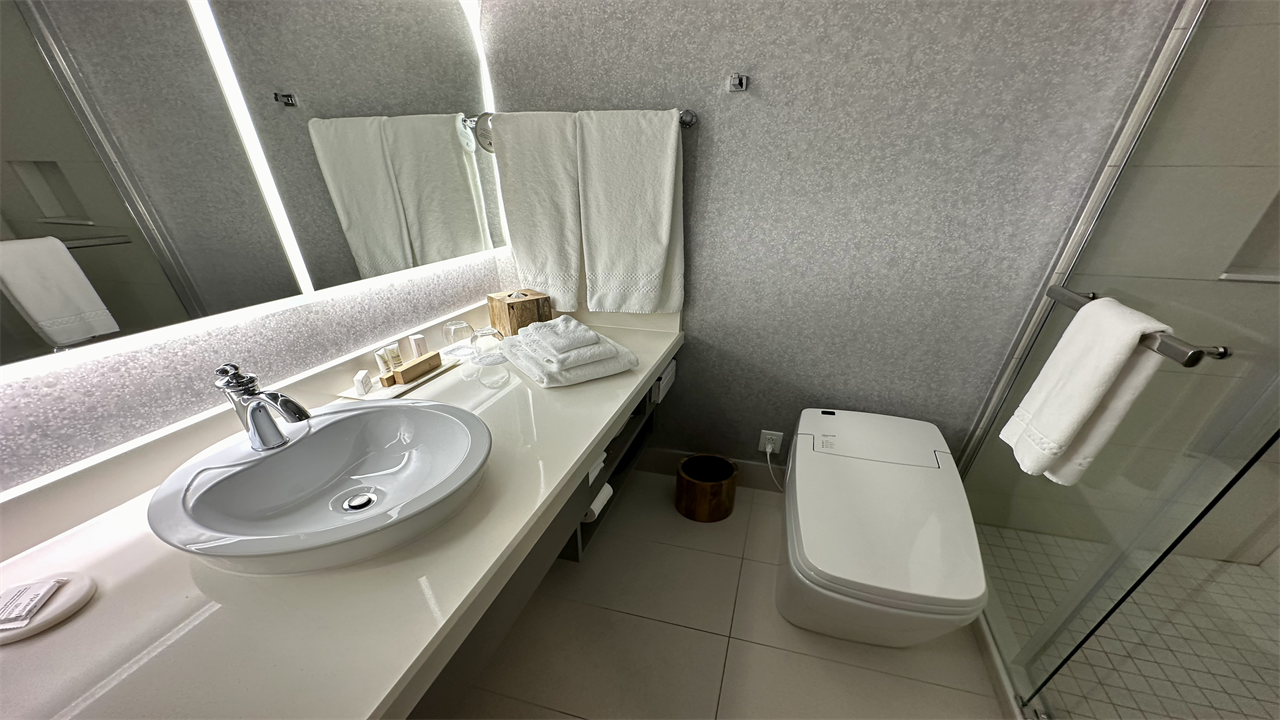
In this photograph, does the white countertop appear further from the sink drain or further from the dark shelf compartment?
the dark shelf compartment

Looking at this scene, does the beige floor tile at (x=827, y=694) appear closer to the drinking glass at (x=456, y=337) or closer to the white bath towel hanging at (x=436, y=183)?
the drinking glass at (x=456, y=337)

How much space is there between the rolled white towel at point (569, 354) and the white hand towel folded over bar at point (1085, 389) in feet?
3.32

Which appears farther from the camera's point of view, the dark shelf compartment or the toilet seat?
the dark shelf compartment

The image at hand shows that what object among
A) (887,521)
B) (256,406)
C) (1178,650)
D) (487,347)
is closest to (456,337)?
(487,347)

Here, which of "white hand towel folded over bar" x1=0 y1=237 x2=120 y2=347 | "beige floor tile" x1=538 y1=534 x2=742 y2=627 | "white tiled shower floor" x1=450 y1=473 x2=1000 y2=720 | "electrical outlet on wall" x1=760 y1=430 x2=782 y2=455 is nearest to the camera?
"white hand towel folded over bar" x1=0 y1=237 x2=120 y2=347

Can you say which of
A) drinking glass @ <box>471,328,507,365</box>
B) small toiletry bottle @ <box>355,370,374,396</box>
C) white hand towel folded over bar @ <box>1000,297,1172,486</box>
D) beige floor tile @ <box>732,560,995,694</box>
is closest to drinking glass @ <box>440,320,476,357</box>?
drinking glass @ <box>471,328,507,365</box>

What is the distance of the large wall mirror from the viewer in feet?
1.96

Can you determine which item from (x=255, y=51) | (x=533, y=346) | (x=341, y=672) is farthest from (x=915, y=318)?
(x=255, y=51)

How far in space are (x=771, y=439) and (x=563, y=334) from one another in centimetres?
94

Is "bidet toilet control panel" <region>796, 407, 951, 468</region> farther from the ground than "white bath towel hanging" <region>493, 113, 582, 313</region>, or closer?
closer

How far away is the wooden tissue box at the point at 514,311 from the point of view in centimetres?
134

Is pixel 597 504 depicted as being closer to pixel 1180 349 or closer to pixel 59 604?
pixel 59 604

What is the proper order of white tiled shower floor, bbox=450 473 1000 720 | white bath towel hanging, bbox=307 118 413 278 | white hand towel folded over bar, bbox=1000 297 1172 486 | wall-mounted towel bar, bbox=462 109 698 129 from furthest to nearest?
1. wall-mounted towel bar, bbox=462 109 698 129
2. white tiled shower floor, bbox=450 473 1000 720
3. white bath towel hanging, bbox=307 118 413 278
4. white hand towel folded over bar, bbox=1000 297 1172 486

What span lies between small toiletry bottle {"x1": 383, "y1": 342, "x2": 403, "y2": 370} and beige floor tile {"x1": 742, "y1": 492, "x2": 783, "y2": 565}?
1.26m
